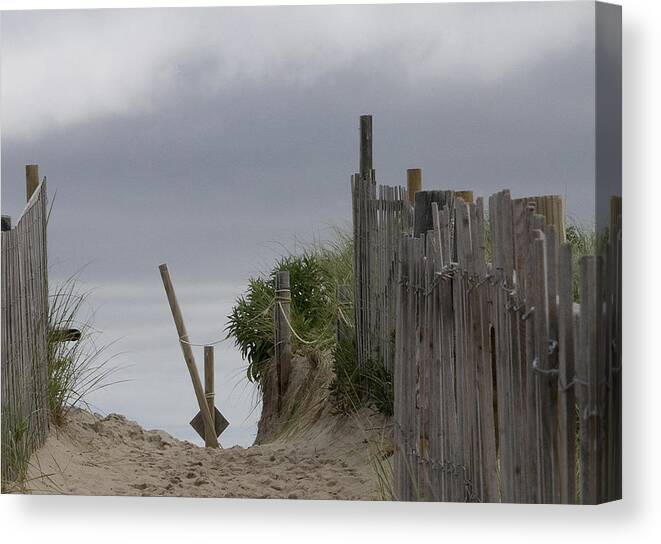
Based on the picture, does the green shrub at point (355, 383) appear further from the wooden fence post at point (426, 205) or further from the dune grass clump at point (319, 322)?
the wooden fence post at point (426, 205)

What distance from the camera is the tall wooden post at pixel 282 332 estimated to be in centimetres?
536

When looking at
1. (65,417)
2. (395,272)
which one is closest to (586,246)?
(395,272)

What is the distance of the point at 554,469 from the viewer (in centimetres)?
330

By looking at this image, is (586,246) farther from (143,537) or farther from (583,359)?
(143,537)

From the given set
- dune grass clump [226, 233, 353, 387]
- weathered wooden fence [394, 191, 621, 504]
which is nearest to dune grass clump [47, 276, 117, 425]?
dune grass clump [226, 233, 353, 387]

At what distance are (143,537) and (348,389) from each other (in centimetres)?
144

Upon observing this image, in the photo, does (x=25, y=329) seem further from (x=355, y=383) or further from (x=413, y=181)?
(x=413, y=181)

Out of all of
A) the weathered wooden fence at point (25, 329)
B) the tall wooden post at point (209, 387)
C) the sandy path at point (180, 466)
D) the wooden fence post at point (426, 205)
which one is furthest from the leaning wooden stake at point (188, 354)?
the wooden fence post at point (426, 205)

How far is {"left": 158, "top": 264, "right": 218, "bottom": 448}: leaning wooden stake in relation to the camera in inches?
177

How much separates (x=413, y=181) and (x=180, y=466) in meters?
1.57

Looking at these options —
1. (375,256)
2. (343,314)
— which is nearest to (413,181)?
(375,256)

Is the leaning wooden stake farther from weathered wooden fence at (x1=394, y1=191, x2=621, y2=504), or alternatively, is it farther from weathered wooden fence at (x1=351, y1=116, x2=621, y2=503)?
weathered wooden fence at (x1=394, y1=191, x2=621, y2=504)

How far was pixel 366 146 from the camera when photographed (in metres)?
4.64

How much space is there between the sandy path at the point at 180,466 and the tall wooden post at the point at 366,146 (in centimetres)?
120
